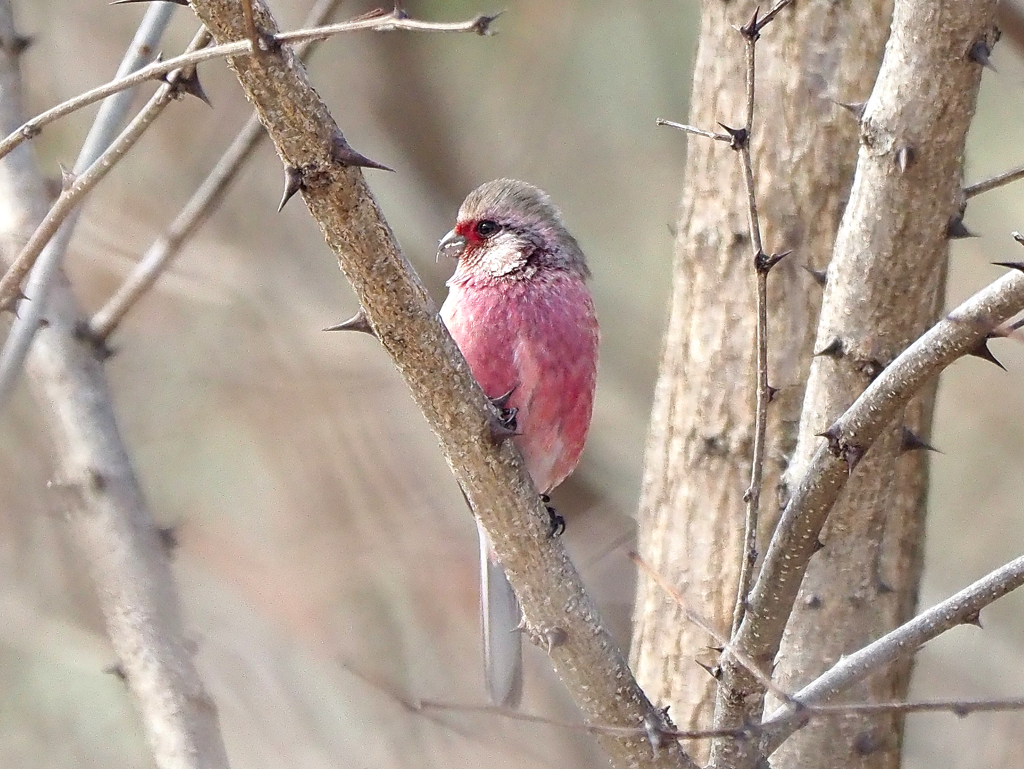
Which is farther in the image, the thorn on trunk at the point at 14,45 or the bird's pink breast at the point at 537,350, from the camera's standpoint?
Result: the bird's pink breast at the point at 537,350

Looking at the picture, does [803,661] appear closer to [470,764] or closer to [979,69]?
[979,69]

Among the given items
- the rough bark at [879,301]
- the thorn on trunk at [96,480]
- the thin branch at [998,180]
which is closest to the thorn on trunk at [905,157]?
the rough bark at [879,301]

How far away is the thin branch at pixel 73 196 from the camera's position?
7.87 ft

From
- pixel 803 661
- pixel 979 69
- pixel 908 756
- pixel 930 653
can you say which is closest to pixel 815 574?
pixel 803 661

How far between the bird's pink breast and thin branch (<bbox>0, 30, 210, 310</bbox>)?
64.5 inches

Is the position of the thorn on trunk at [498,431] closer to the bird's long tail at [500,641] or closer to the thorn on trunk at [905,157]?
the thorn on trunk at [905,157]

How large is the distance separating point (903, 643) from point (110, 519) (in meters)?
1.76

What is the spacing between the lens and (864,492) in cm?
338

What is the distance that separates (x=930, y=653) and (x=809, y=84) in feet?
11.1

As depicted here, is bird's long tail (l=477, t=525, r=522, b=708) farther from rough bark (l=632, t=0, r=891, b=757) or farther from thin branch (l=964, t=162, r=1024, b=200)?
thin branch (l=964, t=162, r=1024, b=200)

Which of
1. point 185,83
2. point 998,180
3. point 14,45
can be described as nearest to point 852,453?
point 998,180

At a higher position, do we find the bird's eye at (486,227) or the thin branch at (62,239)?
the bird's eye at (486,227)

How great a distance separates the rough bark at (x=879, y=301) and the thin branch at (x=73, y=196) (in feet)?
4.88

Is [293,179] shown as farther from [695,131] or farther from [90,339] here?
[90,339]
